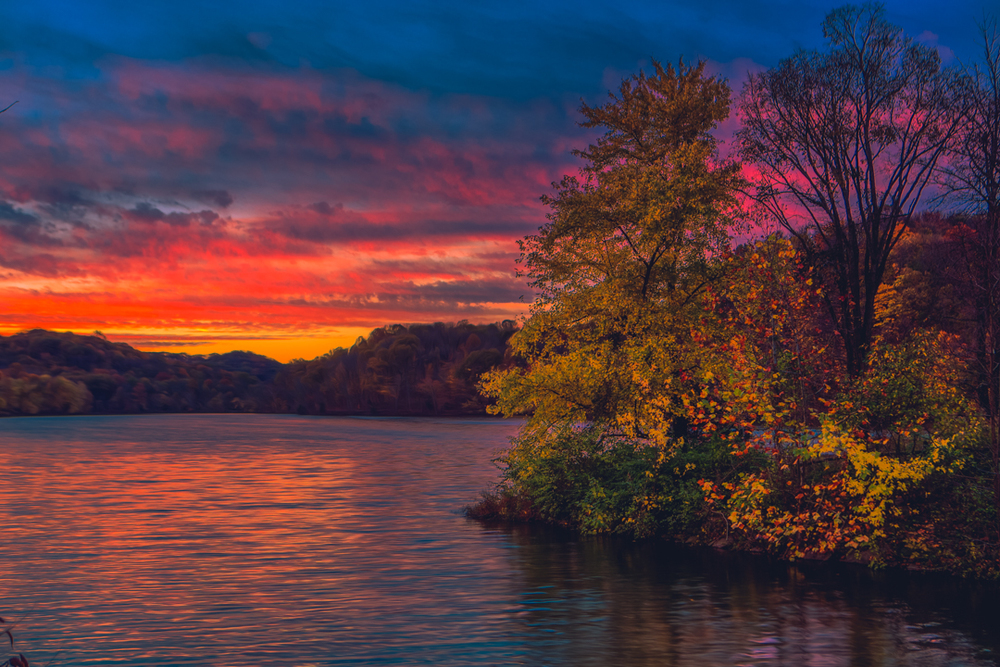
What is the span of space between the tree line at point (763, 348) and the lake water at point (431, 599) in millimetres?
1709

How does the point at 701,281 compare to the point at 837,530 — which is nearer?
the point at 837,530

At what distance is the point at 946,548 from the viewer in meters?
26.0

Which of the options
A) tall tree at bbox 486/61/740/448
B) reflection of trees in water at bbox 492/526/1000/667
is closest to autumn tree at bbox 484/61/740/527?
tall tree at bbox 486/61/740/448

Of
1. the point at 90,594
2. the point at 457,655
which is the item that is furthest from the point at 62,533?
the point at 457,655

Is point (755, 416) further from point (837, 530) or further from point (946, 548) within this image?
point (946, 548)

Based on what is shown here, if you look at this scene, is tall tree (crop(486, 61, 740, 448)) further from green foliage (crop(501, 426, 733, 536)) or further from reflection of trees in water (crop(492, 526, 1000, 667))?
reflection of trees in water (crop(492, 526, 1000, 667))

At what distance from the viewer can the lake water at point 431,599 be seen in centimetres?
1952

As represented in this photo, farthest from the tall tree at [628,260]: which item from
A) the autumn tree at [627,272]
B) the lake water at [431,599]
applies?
the lake water at [431,599]

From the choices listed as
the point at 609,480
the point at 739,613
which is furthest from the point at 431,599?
the point at 609,480

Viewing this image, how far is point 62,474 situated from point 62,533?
144 ft

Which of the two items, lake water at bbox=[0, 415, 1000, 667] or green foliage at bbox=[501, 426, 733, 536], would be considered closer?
lake water at bbox=[0, 415, 1000, 667]

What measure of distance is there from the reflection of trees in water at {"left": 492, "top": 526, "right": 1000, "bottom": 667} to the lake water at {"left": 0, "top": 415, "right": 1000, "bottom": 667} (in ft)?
0.26

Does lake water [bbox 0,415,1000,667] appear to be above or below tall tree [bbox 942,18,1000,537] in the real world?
below

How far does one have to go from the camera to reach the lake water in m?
19.5
